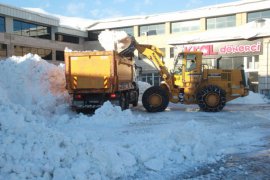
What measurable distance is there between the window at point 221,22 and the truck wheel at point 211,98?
79.1 feet

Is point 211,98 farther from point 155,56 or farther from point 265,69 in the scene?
point 265,69

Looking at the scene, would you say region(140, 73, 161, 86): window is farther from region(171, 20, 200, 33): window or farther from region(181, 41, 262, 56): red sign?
region(181, 41, 262, 56): red sign

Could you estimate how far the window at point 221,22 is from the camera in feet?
124

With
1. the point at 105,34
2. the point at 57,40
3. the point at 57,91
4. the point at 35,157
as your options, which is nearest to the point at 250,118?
the point at 105,34

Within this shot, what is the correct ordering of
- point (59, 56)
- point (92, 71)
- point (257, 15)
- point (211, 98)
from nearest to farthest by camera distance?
1. point (92, 71)
2. point (211, 98)
3. point (257, 15)
4. point (59, 56)

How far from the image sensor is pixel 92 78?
14.6 m

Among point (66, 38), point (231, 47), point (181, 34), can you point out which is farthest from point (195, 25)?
point (66, 38)

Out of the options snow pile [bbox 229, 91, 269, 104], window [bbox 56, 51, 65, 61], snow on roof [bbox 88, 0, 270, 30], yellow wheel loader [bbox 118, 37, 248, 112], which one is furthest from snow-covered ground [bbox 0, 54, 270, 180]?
window [bbox 56, 51, 65, 61]

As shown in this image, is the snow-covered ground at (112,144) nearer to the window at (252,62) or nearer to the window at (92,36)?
the window at (252,62)

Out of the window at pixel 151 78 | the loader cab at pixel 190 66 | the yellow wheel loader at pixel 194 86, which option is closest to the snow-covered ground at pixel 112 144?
the yellow wheel loader at pixel 194 86

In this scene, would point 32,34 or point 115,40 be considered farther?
point 32,34

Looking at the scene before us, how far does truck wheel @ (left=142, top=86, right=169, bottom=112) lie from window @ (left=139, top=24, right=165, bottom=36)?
27235mm

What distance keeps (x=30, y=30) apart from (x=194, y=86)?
26.0 metres

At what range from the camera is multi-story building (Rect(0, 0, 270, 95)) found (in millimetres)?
29891
